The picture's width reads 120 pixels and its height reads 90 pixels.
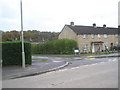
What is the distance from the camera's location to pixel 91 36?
44.3 metres

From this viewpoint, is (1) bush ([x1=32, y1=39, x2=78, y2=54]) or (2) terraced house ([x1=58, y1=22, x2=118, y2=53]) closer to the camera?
(1) bush ([x1=32, y1=39, x2=78, y2=54])

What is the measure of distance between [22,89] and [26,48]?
8930 mm

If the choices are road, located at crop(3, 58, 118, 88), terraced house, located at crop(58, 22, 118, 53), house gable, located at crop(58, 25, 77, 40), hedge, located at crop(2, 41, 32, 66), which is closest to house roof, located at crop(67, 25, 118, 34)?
terraced house, located at crop(58, 22, 118, 53)

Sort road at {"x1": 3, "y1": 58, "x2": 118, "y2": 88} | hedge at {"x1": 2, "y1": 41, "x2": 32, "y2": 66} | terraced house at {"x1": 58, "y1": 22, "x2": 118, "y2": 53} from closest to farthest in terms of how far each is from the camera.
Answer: road at {"x1": 3, "y1": 58, "x2": 118, "y2": 88}
hedge at {"x1": 2, "y1": 41, "x2": 32, "y2": 66}
terraced house at {"x1": 58, "y1": 22, "x2": 118, "y2": 53}

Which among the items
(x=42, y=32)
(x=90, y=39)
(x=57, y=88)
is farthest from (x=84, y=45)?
(x=42, y=32)

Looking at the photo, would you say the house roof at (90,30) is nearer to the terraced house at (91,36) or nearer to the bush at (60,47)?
the terraced house at (91,36)

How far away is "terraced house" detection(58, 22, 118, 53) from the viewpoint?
4249 cm

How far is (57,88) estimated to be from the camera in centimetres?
692

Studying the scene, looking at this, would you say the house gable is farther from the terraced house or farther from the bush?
the bush

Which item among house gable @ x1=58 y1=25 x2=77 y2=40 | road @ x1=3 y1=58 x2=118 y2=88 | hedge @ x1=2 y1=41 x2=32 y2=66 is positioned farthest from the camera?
house gable @ x1=58 y1=25 x2=77 y2=40

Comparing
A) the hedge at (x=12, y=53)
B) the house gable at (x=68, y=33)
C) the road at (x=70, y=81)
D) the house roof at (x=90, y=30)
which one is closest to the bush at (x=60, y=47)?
the house gable at (x=68, y=33)

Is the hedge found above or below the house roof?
below

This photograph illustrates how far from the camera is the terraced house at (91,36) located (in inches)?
1673

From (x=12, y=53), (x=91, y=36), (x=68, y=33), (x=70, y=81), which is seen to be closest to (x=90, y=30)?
(x=91, y=36)
